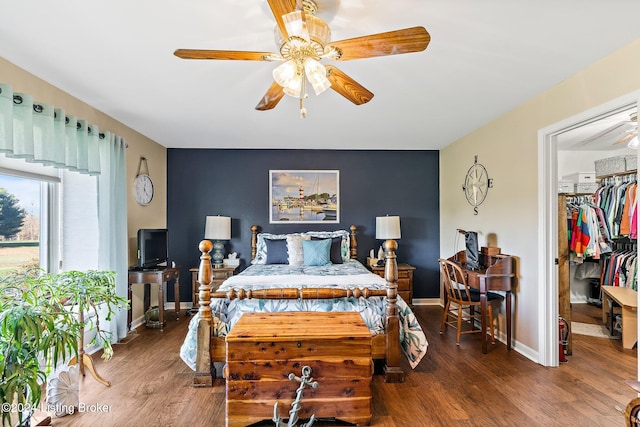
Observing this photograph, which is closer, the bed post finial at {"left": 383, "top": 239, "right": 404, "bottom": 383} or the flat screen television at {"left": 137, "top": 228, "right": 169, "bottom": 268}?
the bed post finial at {"left": 383, "top": 239, "right": 404, "bottom": 383}

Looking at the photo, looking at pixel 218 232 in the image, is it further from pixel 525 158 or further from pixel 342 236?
pixel 525 158

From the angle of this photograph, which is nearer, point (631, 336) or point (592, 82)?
point (592, 82)

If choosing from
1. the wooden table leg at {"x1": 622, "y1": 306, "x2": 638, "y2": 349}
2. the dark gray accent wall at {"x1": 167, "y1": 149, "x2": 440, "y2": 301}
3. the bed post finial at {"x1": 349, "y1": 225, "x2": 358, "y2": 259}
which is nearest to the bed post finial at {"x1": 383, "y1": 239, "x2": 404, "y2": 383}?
the bed post finial at {"x1": 349, "y1": 225, "x2": 358, "y2": 259}

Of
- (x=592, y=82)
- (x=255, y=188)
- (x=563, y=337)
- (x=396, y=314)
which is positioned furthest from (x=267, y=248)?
(x=592, y=82)

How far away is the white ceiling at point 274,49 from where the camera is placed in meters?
1.78

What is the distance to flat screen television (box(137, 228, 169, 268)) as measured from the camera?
3855 mm

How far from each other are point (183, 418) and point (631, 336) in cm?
421

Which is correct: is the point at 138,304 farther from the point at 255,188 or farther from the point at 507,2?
the point at 507,2

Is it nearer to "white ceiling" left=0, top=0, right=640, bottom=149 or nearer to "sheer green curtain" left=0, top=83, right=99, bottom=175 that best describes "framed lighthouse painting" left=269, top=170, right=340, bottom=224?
"white ceiling" left=0, top=0, right=640, bottom=149

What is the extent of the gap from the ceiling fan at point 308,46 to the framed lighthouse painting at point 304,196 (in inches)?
125

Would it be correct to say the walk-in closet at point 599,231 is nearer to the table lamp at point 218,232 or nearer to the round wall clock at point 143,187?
the table lamp at point 218,232

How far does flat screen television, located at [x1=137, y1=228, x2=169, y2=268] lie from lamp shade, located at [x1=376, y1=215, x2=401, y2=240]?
298 centimetres

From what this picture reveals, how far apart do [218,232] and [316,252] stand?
148cm

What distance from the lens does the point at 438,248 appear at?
518 centimetres
